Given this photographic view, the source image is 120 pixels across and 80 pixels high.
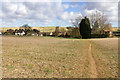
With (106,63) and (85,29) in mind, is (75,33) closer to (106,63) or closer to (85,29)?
(85,29)

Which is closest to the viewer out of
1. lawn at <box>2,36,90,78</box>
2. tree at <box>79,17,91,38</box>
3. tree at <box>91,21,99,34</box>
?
lawn at <box>2,36,90,78</box>

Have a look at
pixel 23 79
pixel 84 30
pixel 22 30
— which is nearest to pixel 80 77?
pixel 23 79

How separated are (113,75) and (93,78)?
1224mm

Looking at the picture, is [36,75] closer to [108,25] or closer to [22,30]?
[108,25]

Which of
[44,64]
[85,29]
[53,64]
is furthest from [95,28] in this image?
[44,64]

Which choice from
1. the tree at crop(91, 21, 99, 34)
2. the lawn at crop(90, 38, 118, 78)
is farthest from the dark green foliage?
the lawn at crop(90, 38, 118, 78)

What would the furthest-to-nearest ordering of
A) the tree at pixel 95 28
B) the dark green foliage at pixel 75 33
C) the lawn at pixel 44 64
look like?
1. the dark green foliage at pixel 75 33
2. the tree at pixel 95 28
3. the lawn at pixel 44 64

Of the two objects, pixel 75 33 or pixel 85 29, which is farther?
pixel 75 33

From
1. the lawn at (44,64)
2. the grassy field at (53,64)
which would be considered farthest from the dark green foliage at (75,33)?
the lawn at (44,64)

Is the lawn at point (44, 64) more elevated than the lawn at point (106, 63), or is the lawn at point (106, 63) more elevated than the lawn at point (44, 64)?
the lawn at point (44, 64)

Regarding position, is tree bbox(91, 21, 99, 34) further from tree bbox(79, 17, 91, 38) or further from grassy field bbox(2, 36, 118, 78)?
grassy field bbox(2, 36, 118, 78)

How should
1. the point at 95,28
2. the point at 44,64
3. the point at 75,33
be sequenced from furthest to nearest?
the point at 75,33 → the point at 95,28 → the point at 44,64

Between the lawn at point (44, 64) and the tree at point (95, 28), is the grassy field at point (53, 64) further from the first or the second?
the tree at point (95, 28)

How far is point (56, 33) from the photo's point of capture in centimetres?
6875
